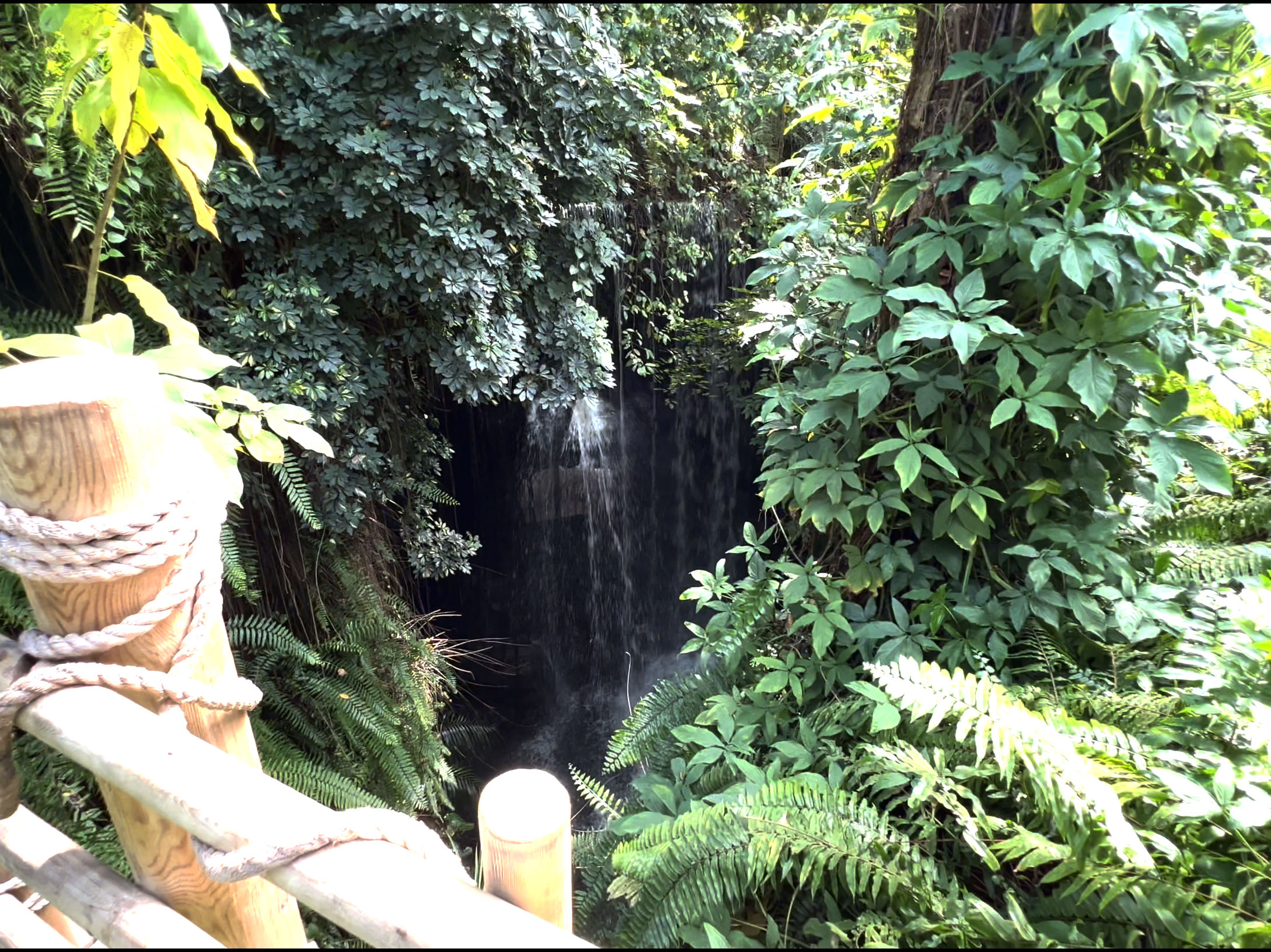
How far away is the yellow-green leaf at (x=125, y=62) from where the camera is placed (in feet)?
3.65

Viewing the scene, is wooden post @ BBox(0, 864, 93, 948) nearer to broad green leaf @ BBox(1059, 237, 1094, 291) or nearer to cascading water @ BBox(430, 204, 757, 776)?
broad green leaf @ BBox(1059, 237, 1094, 291)

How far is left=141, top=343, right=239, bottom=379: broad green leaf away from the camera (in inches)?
52.1

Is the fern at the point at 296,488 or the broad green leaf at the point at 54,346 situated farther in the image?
the fern at the point at 296,488

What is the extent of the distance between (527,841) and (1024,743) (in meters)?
0.92

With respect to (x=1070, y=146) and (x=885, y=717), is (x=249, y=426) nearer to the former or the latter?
(x=885, y=717)

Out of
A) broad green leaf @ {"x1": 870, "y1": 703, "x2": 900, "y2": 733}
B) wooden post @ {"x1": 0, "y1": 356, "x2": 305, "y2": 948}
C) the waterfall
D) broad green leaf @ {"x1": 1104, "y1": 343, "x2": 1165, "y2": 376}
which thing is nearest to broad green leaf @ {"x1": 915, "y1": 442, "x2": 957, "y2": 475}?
broad green leaf @ {"x1": 1104, "y1": 343, "x2": 1165, "y2": 376}

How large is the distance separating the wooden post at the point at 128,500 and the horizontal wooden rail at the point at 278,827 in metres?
0.11

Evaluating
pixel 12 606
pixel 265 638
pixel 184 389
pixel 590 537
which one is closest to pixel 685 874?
pixel 184 389

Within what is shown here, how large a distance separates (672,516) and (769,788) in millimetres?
4302

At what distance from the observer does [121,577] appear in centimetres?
86

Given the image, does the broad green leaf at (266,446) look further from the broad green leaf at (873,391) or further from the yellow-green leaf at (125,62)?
the broad green leaf at (873,391)

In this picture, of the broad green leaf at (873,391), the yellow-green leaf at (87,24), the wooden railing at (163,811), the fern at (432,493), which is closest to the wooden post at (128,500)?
the wooden railing at (163,811)

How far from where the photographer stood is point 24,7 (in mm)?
1979

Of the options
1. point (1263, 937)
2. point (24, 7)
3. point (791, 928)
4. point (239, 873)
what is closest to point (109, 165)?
point (24, 7)
